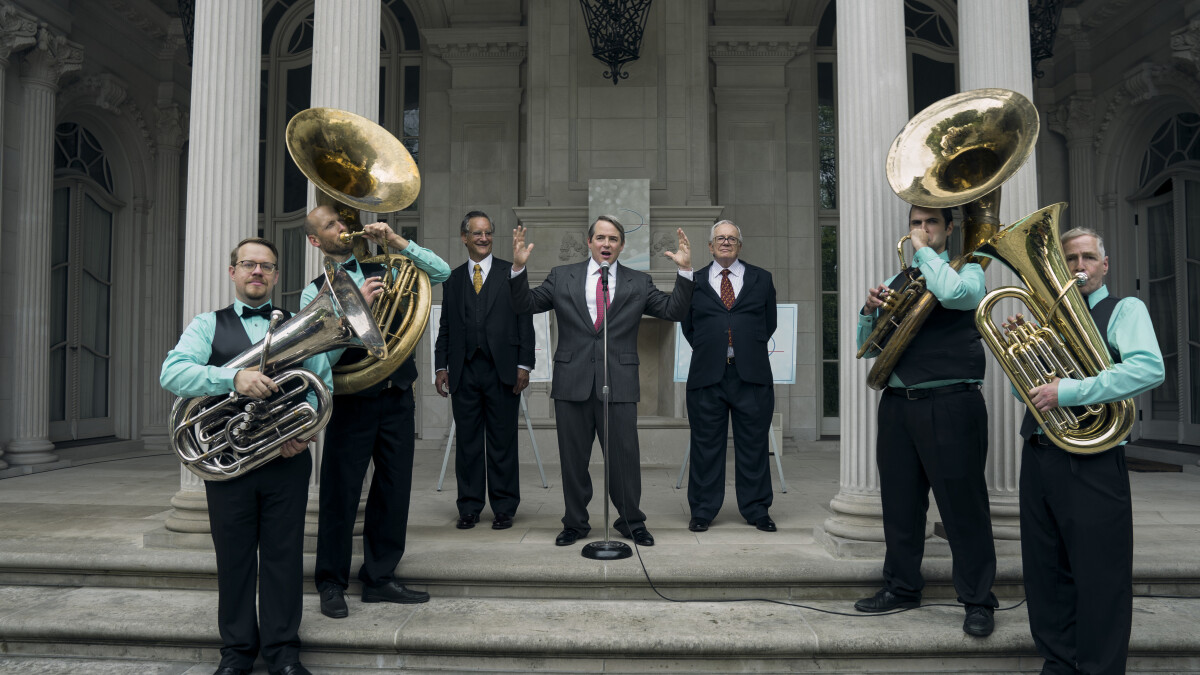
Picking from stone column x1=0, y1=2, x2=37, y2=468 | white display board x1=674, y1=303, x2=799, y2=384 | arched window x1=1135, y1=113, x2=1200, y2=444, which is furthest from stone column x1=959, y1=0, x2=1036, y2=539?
stone column x1=0, y1=2, x2=37, y2=468

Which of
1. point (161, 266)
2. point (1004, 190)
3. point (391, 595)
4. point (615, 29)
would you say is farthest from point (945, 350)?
point (161, 266)

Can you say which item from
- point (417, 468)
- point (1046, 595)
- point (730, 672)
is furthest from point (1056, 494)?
point (417, 468)

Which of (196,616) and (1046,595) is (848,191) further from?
(196,616)

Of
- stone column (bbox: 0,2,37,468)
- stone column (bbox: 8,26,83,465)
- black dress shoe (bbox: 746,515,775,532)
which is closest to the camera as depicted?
black dress shoe (bbox: 746,515,775,532)

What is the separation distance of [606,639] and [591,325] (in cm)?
185

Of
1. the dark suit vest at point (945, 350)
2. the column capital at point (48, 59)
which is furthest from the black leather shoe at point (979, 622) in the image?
the column capital at point (48, 59)

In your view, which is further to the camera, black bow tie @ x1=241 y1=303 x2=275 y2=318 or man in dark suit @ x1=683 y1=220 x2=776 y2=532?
man in dark suit @ x1=683 y1=220 x2=776 y2=532

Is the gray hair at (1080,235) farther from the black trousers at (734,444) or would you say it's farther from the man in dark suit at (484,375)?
the man in dark suit at (484,375)

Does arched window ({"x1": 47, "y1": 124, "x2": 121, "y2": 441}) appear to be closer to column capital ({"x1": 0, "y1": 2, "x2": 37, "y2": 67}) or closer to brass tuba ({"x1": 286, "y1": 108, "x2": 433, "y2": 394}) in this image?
column capital ({"x1": 0, "y1": 2, "x2": 37, "y2": 67})

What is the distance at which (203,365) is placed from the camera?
3.07 metres

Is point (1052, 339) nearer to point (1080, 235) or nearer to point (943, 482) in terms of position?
point (1080, 235)

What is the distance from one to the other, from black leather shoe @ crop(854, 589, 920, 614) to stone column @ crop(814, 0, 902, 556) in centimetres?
47

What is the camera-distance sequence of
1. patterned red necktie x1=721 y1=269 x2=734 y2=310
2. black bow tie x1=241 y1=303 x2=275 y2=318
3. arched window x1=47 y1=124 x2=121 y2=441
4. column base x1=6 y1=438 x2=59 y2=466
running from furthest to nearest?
1. arched window x1=47 y1=124 x2=121 y2=441
2. column base x1=6 y1=438 x2=59 y2=466
3. patterned red necktie x1=721 y1=269 x2=734 y2=310
4. black bow tie x1=241 y1=303 x2=275 y2=318

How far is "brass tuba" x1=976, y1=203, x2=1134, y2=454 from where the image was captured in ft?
9.34
